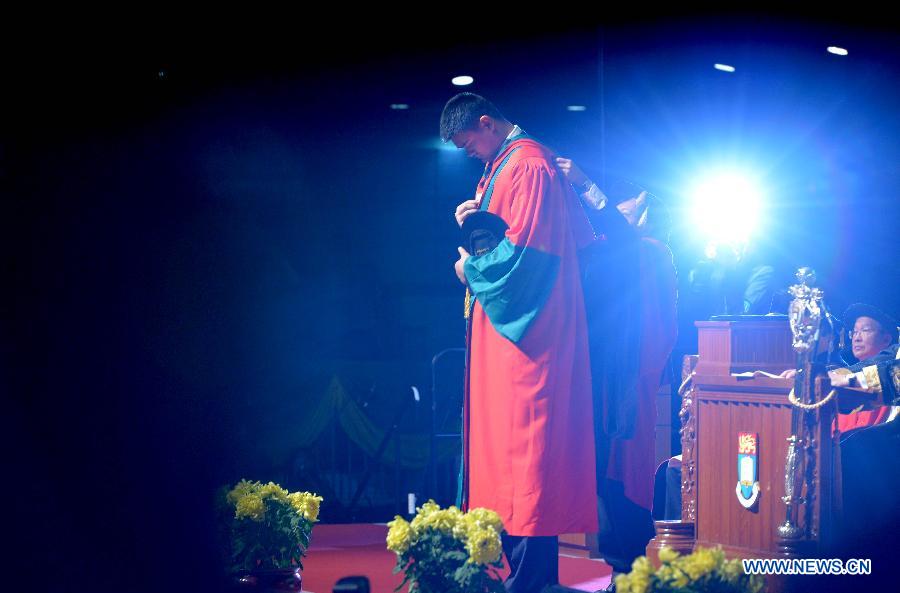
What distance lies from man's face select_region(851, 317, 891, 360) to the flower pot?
3227mm

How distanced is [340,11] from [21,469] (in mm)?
2946

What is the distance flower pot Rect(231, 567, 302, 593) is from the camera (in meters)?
3.92

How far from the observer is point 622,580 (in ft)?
10.2

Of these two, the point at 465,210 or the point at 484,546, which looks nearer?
the point at 484,546

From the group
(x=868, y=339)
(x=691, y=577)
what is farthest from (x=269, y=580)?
(x=868, y=339)

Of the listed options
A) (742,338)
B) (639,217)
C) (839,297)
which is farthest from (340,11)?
(839,297)

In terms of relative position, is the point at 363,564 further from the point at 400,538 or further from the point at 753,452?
the point at 753,452

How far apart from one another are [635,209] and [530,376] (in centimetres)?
119

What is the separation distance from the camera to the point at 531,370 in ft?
12.0

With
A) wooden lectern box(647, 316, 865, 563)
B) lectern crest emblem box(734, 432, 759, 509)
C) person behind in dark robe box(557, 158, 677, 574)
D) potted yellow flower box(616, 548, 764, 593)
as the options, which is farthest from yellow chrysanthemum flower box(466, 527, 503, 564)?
lectern crest emblem box(734, 432, 759, 509)

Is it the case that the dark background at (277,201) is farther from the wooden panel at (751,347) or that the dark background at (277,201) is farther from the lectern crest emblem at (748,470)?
the lectern crest emblem at (748,470)

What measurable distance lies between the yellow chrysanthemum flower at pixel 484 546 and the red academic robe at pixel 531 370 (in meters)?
0.19

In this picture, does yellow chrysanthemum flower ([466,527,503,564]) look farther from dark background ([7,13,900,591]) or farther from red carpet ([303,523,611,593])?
red carpet ([303,523,611,593])

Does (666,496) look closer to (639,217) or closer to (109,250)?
(639,217)
